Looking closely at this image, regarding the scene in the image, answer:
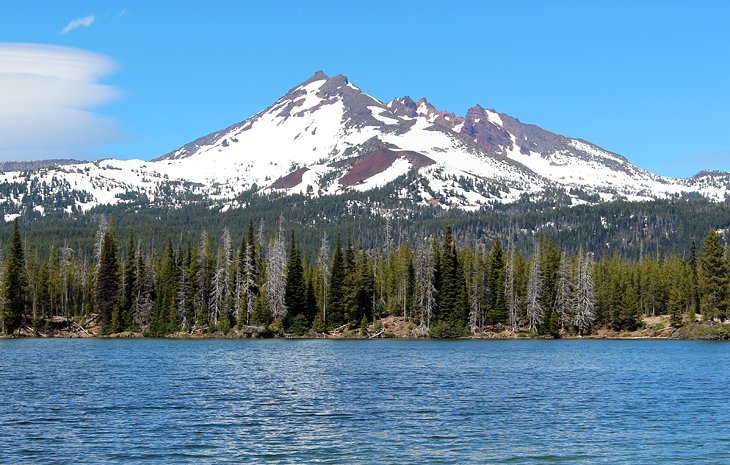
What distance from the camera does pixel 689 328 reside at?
132m

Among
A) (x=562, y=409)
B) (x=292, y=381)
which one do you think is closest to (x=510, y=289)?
(x=292, y=381)

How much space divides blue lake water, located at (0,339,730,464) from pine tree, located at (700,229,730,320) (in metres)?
48.0

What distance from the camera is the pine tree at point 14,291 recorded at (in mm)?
133875

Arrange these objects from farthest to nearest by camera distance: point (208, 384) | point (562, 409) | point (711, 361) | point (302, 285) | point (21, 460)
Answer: point (302, 285) → point (711, 361) → point (208, 384) → point (562, 409) → point (21, 460)

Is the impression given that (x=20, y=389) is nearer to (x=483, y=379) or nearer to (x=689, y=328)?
(x=483, y=379)

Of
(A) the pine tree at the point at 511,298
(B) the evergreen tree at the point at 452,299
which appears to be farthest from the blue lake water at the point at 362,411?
(A) the pine tree at the point at 511,298

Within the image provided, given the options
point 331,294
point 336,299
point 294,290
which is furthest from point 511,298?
point 294,290

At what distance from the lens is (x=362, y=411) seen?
47.6 metres

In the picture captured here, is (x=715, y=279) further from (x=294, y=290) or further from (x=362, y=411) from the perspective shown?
(x=362, y=411)

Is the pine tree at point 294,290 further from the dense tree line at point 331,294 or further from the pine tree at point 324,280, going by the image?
the pine tree at point 324,280

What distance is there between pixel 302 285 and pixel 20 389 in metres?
89.3

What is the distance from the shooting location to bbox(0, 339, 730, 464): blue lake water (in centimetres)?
3638

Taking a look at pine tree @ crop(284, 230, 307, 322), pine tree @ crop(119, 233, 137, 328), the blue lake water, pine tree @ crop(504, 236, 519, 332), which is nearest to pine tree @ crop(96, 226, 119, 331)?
pine tree @ crop(119, 233, 137, 328)

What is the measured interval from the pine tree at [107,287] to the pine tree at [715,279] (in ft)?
311
